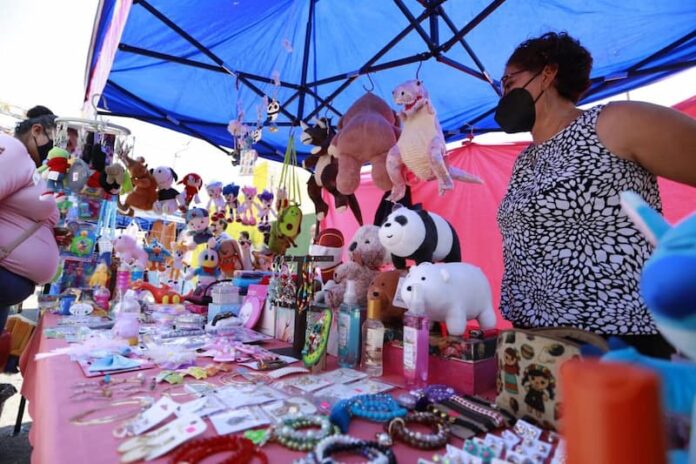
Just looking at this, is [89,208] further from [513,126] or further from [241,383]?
[513,126]

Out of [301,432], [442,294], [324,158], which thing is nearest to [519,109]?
[442,294]

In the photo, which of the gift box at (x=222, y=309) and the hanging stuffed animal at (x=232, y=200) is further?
the hanging stuffed animal at (x=232, y=200)

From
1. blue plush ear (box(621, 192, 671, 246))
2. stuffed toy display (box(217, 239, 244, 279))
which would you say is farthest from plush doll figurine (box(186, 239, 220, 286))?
blue plush ear (box(621, 192, 671, 246))

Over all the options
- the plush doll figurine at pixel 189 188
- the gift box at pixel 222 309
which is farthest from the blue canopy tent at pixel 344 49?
the gift box at pixel 222 309

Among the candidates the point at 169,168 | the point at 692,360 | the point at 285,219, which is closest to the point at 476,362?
the point at 692,360

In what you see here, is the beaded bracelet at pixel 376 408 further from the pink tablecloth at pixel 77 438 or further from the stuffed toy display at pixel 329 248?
the stuffed toy display at pixel 329 248

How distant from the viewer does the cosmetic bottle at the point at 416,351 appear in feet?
2.66

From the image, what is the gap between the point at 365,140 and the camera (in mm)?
1593

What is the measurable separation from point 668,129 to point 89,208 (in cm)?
253

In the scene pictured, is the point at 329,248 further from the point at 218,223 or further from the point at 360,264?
the point at 218,223

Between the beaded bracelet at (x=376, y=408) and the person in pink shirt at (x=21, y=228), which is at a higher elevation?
the person in pink shirt at (x=21, y=228)

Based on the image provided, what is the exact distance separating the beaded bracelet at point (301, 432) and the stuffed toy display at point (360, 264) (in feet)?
1.94

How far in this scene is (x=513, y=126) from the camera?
1050 millimetres

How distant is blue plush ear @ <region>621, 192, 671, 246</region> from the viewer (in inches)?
12.3
